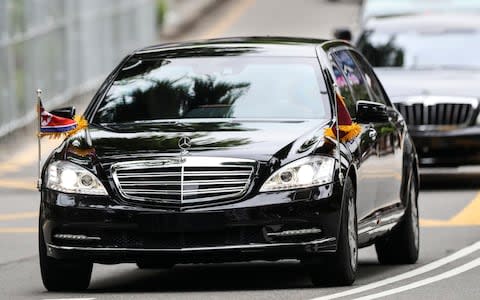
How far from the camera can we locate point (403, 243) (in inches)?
502

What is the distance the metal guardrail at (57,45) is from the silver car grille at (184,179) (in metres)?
15.1

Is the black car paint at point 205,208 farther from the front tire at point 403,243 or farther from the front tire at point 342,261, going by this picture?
the front tire at point 403,243

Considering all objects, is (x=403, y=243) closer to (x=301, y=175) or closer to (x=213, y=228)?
(x=301, y=175)

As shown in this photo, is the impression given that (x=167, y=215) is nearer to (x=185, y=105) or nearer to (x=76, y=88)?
(x=185, y=105)

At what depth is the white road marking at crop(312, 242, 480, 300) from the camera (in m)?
10.5

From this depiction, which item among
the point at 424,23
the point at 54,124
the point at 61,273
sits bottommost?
the point at 424,23

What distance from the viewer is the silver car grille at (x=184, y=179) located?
414 inches

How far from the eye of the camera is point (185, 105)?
463 inches

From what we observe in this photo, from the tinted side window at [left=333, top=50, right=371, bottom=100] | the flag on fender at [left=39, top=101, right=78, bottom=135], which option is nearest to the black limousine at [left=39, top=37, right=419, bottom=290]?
the flag on fender at [left=39, top=101, right=78, bottom=135]

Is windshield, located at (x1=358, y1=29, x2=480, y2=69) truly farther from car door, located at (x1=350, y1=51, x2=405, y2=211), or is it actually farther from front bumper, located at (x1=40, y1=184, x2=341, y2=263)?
front bumper, located at (x1=40, y1=184, x2=341, y2=263)

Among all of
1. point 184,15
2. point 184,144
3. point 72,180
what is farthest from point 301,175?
point 184,15

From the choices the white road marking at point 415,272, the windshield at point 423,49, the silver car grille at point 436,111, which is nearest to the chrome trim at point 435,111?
the silver car grille at point 436,111

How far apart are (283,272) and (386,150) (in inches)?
42.9

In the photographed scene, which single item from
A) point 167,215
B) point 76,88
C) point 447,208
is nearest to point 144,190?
point 167,215
